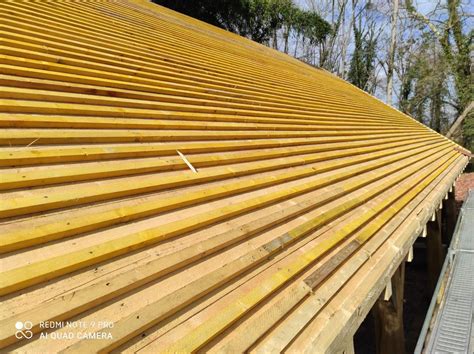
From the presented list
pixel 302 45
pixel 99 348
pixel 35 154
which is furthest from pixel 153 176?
pixel 302 45

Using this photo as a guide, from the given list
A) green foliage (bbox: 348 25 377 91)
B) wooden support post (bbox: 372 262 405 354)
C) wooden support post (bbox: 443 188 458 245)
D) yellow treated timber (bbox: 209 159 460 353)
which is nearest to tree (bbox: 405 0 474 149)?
green foliage (bbox: 348 25 377 91)

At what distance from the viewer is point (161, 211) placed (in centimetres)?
201

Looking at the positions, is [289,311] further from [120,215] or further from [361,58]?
[361,58]

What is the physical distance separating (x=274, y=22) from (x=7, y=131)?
21.6 m

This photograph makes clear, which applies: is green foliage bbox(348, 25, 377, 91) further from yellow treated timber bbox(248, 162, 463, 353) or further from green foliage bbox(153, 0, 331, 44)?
yellow treated timber bbox(248, 162, 463, 353)

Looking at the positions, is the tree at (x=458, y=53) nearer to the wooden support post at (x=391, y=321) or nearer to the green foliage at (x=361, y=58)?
the green foliage at (x=361, y=58)

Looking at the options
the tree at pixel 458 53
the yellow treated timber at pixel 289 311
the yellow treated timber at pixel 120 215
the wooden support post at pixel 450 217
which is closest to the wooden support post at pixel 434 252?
the wooden support post at pixel 450 217

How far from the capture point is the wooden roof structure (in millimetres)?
1411

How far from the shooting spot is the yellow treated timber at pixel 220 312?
135cm

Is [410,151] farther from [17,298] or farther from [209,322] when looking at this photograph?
[17,298]

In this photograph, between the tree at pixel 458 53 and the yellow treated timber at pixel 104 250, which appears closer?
the yellow treated timber at pixel 104 250

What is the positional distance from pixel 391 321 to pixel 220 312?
3.39 metres

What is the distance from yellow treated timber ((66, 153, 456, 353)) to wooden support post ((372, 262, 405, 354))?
193 centimetres

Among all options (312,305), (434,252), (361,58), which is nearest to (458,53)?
(361,58)
